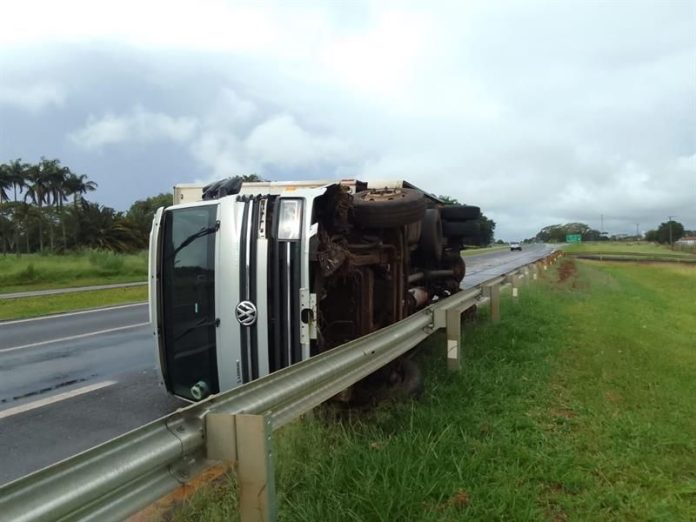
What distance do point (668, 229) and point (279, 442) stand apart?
143m

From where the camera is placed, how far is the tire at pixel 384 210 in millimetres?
5215

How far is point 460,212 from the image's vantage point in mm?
8211

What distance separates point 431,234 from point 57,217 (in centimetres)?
7516

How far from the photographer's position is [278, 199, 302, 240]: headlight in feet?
14.0

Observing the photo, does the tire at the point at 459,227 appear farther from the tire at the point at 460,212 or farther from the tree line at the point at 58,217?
the tree line at the point at 58,217

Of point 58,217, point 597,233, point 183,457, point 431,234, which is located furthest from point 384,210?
point 597,233

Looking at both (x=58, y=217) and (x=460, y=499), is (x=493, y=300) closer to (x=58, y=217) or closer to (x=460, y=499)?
(x=460, y=499)

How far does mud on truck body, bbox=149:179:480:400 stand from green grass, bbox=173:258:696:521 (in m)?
0.67

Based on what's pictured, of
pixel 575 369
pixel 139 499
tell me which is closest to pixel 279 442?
pixel 139 499

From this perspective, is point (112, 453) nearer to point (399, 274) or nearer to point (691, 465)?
point (691, 465)

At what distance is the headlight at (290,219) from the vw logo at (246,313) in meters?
0.55

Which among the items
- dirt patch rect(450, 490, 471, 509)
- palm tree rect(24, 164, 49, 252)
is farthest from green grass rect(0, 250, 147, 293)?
palm tree rect(24, 164, 49, 252)

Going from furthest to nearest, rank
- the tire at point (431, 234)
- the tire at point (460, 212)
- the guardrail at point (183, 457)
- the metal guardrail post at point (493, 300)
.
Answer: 1. the metal guardrail post at point (493, 300)
2. the tire at point (460, 212)
3. the tire at point (431, 234)
4. the guardrail at point (183, 457)

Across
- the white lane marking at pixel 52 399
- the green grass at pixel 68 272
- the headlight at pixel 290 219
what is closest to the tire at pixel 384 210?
the headlight at pixel 290 219
